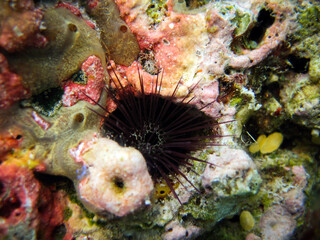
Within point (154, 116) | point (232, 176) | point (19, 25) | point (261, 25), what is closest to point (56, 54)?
point (19, 25)

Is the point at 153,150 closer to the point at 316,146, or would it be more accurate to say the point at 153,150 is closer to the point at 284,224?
the point at 284,224

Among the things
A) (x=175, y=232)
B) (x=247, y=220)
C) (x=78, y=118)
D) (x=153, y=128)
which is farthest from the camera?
(x=247, y=220)

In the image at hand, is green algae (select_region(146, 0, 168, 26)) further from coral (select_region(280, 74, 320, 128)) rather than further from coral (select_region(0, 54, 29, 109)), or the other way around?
coral (select_region(280, 74, 320, 128))

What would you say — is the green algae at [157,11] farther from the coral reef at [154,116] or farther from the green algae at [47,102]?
the green algae at [47,102]

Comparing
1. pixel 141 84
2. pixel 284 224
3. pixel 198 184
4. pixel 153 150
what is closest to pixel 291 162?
pixel 284 224

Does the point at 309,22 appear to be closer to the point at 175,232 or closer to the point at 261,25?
the point at 261,25

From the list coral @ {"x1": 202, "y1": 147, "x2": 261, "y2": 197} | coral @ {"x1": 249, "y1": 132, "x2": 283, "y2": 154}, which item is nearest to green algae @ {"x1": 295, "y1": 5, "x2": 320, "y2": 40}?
coral @ {"x1": 249, "y1": 132, "x2": 283, "y2": 154}
